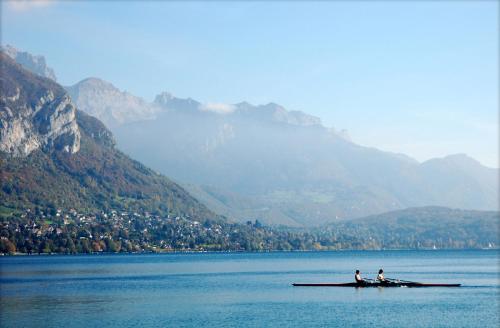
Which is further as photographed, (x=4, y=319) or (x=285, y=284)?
(x=285, y=284)

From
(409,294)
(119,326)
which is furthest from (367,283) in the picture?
(119,326)

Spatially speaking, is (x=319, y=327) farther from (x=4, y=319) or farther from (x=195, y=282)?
(x=195, y=282)

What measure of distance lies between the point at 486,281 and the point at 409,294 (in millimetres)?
39450

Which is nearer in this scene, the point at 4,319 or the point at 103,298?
the point at 4,319

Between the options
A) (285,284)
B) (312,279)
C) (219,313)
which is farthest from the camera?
(312,279)

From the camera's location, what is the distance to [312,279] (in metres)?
176

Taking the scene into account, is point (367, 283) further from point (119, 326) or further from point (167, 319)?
point (119, 326)

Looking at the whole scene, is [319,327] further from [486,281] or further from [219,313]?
[486,281]

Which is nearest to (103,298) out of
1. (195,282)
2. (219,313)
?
(219,313)

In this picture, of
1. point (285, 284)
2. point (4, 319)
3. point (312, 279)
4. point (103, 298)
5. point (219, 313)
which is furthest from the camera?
point (312, 279)

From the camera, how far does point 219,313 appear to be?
350 feet

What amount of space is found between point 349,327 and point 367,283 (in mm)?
42567

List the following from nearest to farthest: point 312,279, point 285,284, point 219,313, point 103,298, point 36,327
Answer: point 36,327 → point 219,313 → point 103,298 → point 285,284 → point 312,279

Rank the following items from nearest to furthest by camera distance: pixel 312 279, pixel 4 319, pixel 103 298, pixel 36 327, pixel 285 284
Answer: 1. pixel 36 327
2. pixel 4 319
3. pixel 103 298
4. pixel 285 284
5. pixel 312 279
